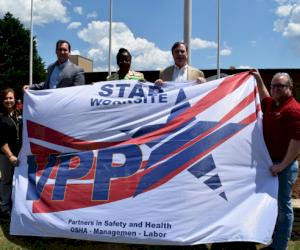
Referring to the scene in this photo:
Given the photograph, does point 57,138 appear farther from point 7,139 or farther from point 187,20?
point 187,20

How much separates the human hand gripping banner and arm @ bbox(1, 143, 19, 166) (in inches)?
5.8

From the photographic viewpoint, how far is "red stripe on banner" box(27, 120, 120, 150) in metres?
5.14

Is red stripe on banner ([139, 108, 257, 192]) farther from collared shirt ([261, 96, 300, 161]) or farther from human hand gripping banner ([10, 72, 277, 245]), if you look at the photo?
collared shirt ([261, 96, 300, 161])

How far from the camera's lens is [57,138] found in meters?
5.27

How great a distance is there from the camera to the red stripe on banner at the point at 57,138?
16.9 feet

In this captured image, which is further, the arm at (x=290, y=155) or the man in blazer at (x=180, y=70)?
the man in blazer at (x=180, y=70)

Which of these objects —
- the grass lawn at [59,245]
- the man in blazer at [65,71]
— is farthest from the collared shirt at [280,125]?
the man in blazer at [65,71]

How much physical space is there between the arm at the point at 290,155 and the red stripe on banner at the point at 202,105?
0.94m

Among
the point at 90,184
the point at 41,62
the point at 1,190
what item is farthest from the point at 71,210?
the point at 41,62

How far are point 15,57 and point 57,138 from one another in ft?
133

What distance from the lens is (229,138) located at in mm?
4777

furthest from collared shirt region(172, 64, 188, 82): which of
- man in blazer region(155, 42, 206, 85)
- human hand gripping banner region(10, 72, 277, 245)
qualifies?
human hand gripping banner region(10, 72, 277, 245)

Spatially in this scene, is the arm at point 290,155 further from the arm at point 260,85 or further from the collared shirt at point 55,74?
the collared shirt at point 55,74

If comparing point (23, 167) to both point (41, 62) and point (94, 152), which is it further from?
point (41, 62)
